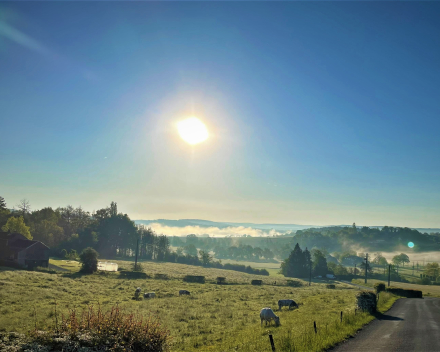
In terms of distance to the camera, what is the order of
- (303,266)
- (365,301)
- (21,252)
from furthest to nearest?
(303,266) < (21,252) < (365,301)

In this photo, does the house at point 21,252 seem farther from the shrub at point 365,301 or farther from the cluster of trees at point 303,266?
the cluster of trees at point 303,266

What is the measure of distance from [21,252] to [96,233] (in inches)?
2940

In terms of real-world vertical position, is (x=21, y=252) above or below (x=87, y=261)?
above

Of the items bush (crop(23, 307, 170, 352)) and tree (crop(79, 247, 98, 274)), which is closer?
bush (crop(23, 307, 170, 352))

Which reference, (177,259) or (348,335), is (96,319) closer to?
(348,335)

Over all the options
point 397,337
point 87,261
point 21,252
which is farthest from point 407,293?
point 21,252

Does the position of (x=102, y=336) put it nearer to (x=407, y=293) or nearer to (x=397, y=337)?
(x=397, y=337)

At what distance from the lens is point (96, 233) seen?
145125 mm

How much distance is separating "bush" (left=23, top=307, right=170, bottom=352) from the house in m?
73.1

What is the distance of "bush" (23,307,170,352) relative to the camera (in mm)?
10312

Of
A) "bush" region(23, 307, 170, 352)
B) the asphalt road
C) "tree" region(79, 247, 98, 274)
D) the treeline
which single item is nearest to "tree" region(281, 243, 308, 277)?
the treeline

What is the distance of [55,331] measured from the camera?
11.0 metres

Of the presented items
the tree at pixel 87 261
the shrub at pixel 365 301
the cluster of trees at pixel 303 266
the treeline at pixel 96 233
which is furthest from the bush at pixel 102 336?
the cluster of trees at pixel 303 266

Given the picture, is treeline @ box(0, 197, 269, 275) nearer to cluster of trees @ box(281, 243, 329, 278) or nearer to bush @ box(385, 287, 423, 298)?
cluster of trees @ box(281, 243, 329, 278)
